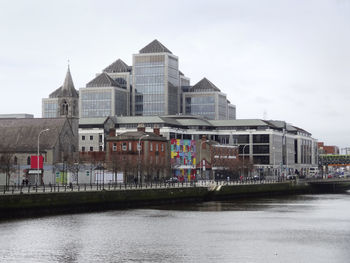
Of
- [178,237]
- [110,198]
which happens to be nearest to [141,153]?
[110,198]

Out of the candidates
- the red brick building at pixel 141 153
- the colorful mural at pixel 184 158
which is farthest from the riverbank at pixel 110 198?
the colorful mural at pixel 184 158

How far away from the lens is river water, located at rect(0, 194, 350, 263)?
182ft

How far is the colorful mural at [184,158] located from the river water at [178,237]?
77.2 meters

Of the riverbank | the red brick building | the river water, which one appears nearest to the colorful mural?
the red brick building

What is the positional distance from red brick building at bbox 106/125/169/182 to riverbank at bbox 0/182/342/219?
65.1 ft

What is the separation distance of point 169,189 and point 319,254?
5181 cm

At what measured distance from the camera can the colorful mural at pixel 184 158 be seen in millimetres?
169887

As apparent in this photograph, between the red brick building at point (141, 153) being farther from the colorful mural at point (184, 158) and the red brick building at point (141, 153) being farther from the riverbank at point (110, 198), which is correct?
the riverbank at point (110, 198)

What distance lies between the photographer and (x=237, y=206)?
106062 mm

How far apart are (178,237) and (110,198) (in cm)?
2879

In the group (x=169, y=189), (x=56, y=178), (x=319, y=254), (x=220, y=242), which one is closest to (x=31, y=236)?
(x=220, y=242)

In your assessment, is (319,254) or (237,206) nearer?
(319,254)

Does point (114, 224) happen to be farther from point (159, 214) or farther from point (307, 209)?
point (307, 209)

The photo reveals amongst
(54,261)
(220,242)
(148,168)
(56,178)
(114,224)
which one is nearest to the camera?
(54,261)
